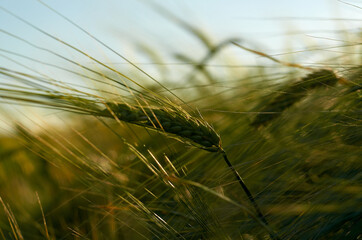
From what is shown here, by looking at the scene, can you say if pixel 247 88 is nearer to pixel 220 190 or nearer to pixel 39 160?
pixel 220 190

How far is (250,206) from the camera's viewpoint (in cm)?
42

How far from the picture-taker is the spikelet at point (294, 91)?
1.65 ft

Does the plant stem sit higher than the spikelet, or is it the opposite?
the spikelet

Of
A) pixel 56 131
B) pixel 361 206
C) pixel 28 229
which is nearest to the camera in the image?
pixel 361 206

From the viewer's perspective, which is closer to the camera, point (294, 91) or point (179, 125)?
point (179, 125)

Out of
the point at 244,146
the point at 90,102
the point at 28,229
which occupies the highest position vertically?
the point at 90,102

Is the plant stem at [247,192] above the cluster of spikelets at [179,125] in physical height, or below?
below

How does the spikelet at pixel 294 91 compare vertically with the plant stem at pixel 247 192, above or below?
above

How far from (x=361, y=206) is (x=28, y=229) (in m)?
0.47

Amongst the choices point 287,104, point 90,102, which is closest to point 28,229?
point 90,102

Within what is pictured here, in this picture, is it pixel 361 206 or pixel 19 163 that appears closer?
pixel 361 206

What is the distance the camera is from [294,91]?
0.52 meters

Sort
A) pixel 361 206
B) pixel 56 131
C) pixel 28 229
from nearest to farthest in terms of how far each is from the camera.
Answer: pixel 361 206 → pixel 56 131 → pixel 28 229

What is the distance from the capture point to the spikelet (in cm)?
50
